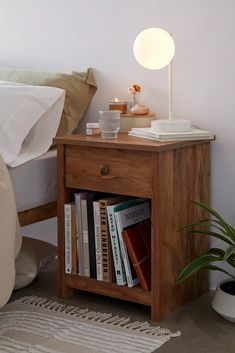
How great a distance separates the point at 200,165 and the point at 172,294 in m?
0.48

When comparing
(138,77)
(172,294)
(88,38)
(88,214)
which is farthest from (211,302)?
(88,38)

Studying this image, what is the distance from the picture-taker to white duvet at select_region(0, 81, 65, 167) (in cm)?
232

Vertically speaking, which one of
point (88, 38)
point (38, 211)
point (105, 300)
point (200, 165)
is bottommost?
point (105, 300)

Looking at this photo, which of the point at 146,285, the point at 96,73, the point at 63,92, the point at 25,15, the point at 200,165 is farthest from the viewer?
the point at 25,15

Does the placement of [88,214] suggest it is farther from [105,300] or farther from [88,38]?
[88,38]

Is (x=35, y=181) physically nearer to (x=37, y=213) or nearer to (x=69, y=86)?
(x=37, y=213)

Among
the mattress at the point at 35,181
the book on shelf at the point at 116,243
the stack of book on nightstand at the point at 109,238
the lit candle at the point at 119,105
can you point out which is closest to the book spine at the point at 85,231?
the stack of book on nightstand at the point at 109,238

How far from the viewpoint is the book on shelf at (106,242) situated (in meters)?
2.22

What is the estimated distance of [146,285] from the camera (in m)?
2.18

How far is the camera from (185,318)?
7.13 ft

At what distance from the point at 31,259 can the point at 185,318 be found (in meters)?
0.68

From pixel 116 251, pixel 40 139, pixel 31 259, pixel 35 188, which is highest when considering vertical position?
Answer: pixel 40 139

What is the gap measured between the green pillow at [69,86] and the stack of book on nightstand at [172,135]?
1.18 ft

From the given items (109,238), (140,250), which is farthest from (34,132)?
(140,250)
